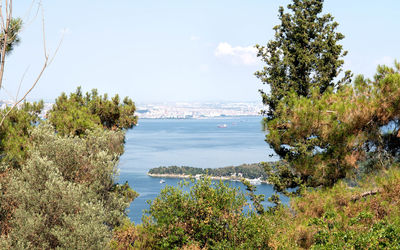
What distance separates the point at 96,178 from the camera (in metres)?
11.5

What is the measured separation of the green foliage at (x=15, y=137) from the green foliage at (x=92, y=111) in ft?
2.98

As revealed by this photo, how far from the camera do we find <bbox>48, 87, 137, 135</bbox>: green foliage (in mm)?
14016

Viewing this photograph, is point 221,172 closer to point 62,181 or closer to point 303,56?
point 303,56

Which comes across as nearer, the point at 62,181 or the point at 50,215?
the point at 50,215

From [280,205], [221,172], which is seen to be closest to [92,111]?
[280,205]

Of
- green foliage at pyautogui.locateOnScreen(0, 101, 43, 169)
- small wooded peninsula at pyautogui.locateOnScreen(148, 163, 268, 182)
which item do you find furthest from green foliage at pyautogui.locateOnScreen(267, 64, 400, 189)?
small wooded peninsula at pyautogui.locateOnScreen(148, 163, 268, 182)

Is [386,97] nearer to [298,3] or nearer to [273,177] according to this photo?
[273,177]

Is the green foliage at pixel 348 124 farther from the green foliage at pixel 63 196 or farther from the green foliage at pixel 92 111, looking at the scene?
the green foliage at pixel 92 111

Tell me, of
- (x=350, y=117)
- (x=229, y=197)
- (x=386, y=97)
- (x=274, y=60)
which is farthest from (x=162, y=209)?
(x=274, y=60)

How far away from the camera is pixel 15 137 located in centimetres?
1291

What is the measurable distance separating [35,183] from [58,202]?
1013mm

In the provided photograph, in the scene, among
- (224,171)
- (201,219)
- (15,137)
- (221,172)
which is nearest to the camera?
(201,219)

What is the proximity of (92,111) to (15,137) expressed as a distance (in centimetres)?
328

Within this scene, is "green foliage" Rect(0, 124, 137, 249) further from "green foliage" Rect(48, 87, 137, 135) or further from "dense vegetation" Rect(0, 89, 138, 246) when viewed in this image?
"green foliage" Rect(48, 87, 137, 135)
